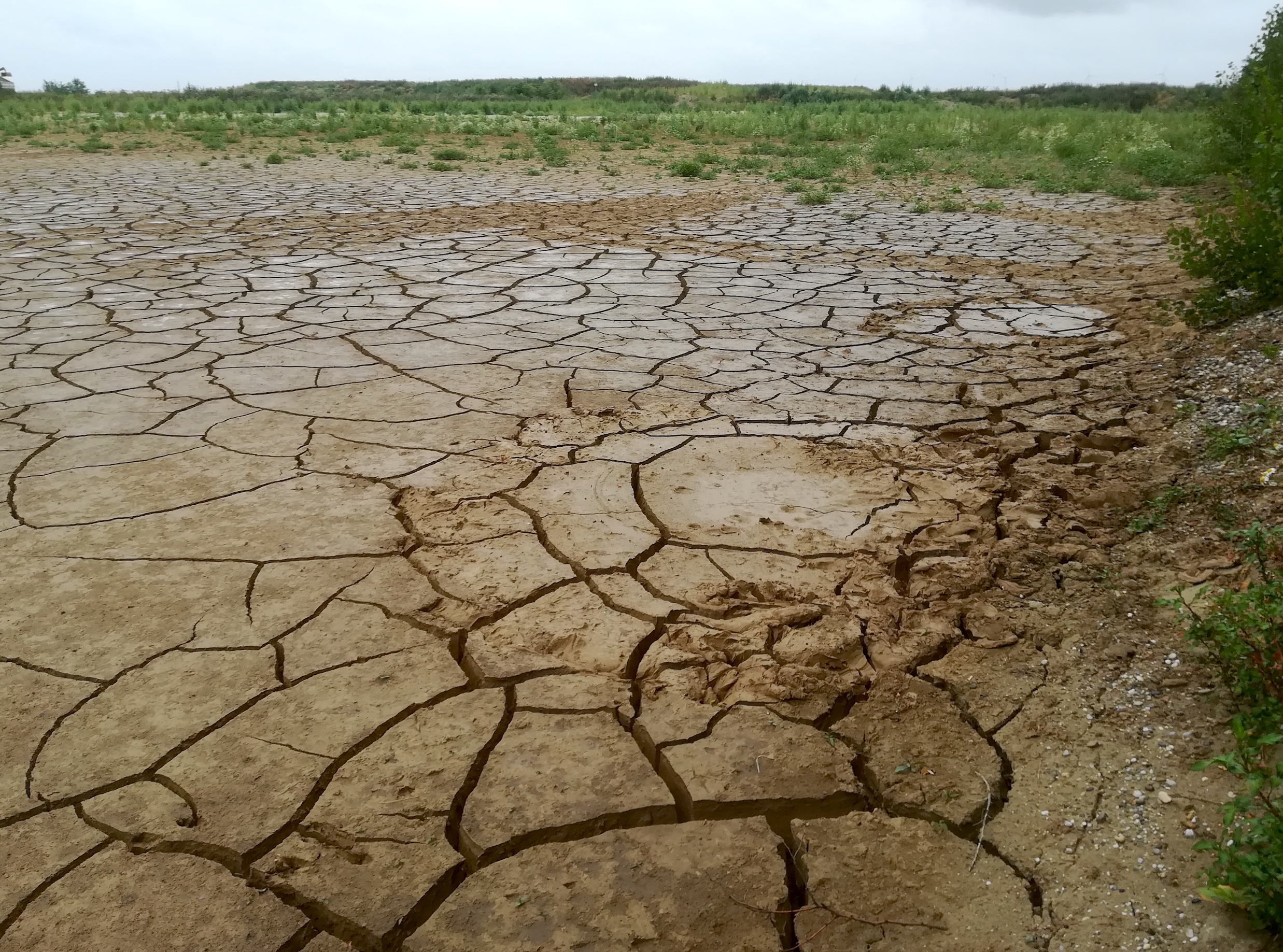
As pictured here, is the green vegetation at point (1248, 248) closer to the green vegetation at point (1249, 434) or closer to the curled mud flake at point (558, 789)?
the green vegetation at point (1249, 434)

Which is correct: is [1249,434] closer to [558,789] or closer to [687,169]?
[558,789]

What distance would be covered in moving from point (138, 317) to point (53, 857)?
362 centimetres

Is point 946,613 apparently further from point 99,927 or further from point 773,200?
point 773,200

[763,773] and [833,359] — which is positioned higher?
[833,359]

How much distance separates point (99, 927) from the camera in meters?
1.27

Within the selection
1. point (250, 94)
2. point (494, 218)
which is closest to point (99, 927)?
point (494, 218)

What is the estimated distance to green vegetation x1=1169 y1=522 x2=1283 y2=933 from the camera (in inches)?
45.8

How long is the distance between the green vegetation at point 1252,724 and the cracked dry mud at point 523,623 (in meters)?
0.26

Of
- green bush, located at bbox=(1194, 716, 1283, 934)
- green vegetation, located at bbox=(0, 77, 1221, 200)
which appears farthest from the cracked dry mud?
green vegetation, located at bbox=(0, 77, 1221, 200)

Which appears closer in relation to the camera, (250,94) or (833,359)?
(833,359)

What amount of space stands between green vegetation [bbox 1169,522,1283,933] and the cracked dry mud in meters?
0.26

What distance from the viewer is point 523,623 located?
6.41ft

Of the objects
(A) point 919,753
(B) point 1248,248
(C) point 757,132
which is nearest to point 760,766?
(A) point 919,753

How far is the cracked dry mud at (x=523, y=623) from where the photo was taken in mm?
1337
